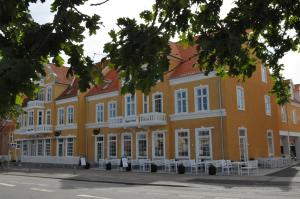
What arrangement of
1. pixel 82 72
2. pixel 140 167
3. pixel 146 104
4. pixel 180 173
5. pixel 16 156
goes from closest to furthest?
pixel 82 72, pixel 180 173, pixel 140 167, pixel 146 104, pixel 16 156

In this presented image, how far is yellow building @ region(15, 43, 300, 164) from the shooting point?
28375 mm

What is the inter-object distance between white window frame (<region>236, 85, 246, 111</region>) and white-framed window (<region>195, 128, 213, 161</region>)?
3.41m

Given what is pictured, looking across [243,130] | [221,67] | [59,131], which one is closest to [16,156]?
[59,131]

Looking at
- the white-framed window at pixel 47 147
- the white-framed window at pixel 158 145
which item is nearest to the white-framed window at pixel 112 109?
the white-framed window at pixel 158 145

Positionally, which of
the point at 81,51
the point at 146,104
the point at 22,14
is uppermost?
the point at 146,104

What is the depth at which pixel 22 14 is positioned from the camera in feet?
17.1

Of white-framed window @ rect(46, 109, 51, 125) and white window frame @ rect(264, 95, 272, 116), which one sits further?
white-framed window @ rect(46, 109, 51, 125)

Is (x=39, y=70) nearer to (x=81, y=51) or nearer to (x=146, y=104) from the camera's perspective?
(x=81, y=51)

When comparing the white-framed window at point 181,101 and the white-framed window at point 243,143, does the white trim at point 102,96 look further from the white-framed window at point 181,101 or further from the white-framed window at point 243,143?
the white-framed window at point 243,143

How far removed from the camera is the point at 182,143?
30.0 metres

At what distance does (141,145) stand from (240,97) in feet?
31.1

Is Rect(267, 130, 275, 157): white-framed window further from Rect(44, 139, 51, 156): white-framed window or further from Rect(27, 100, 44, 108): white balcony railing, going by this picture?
Rect(27, 100, 44, 108): white balcony railing

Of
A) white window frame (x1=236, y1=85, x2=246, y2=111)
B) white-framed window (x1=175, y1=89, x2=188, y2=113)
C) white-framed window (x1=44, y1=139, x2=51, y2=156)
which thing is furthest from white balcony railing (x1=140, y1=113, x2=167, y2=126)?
white-framed window (x1=44, y1=139, x2=51, y2=156)

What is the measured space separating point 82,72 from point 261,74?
104 ft
